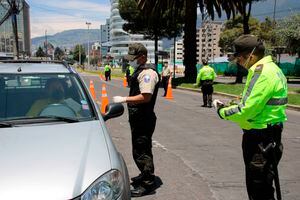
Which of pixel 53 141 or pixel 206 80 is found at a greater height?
pixel 53 141

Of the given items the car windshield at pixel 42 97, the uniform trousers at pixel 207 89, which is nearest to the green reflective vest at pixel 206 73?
the uniform trousers at pixel 207 89

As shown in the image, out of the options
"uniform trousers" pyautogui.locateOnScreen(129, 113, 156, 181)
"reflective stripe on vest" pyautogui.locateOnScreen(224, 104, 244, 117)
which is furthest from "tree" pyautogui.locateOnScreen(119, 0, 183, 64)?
"reflective stripe on vest" pyautogui.locateOnScreen(224, 104, 244, 117)

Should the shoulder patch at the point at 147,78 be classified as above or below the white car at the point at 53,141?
above

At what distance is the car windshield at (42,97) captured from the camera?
4277mm

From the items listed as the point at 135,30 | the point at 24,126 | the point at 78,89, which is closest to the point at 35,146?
the point at 24,126

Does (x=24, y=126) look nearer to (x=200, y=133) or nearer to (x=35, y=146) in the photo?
(x=35, y=146)

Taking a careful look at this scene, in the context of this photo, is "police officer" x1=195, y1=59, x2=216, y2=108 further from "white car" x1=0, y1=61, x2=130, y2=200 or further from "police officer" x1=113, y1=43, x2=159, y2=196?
"white car" x1=0, y1=61, x2=130, y2=200

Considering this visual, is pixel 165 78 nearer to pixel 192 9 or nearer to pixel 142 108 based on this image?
pixel 192 9

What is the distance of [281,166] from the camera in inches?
256

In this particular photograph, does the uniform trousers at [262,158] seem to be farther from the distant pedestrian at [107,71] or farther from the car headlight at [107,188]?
the distant pedestrian at [107,71]

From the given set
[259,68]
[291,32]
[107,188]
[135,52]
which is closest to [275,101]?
[259,68]

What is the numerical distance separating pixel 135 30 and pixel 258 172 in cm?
4408

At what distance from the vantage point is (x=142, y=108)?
198 inches

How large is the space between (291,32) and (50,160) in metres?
33.9
